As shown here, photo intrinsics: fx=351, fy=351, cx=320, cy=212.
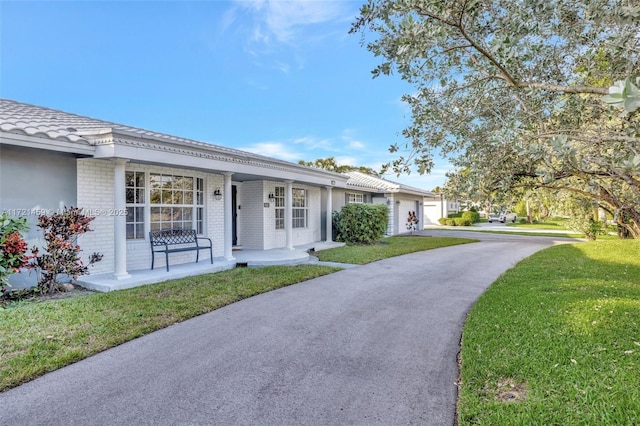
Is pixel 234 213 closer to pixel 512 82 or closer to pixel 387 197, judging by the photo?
pixel 512 82

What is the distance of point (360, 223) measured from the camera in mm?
15578

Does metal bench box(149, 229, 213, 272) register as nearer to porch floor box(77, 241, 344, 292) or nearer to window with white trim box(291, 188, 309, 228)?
porch floor box(77, 241, 344, 292)

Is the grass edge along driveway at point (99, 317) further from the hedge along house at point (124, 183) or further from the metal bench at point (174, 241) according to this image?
the metal bench at point (174, 241)

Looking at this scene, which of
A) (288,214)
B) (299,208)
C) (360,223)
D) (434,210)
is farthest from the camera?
(434,210)

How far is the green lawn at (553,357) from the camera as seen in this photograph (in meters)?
2.72

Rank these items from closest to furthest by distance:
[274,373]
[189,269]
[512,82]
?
[274,373] → [512,82] → [189,269]

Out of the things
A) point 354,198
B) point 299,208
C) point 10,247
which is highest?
point 354,198

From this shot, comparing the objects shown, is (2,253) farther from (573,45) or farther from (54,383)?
(573,45)

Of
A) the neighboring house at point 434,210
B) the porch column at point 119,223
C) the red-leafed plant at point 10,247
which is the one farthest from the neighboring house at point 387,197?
the neighboring house at point 434,210

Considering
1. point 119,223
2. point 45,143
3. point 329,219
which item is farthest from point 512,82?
point 329,219

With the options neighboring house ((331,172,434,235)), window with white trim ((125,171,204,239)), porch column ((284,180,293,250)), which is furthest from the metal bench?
neighboring house ((331,172,434,235))

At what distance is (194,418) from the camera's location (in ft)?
9.20

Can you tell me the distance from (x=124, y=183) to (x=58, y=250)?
1728 mm

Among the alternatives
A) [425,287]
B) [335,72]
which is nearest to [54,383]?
[425,287]
